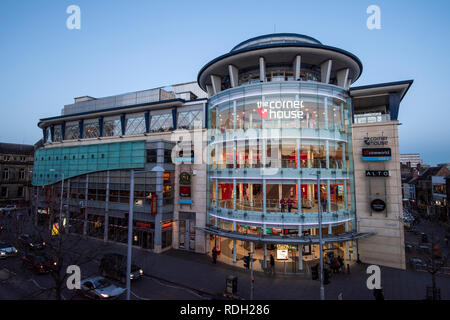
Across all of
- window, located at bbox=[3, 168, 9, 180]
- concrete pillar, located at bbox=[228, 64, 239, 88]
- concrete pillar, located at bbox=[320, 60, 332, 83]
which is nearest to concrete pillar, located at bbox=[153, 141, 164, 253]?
concrete pillar, located at bbox=[228, 64, 239, 88]

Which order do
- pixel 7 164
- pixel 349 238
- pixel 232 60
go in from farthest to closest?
pixel 7 164
pixel 232 60
pixel 349 238

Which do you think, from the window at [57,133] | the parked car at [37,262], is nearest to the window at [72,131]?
the window at [57,133]

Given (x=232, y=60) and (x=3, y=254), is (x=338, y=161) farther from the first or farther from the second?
(x=3, y=254)

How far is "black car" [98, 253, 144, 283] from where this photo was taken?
1906 cm

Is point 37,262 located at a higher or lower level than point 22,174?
lower

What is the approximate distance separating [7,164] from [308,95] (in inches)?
2821

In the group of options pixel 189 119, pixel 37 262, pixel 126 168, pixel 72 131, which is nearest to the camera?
pixel 37 262

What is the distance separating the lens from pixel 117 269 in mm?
19156

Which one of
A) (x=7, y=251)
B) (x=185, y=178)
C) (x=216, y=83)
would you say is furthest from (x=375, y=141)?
(x=7, y=251)

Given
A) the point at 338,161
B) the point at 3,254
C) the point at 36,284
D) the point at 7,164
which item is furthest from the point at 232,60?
the point at 7,164

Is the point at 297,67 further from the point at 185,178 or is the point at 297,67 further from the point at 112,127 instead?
the point at 112,127

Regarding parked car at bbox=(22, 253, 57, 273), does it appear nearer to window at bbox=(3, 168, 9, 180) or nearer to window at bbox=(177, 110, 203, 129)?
window at bbox=(177, 110, 203, 129)

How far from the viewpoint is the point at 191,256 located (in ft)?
86.4

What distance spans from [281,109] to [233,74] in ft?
26.1
